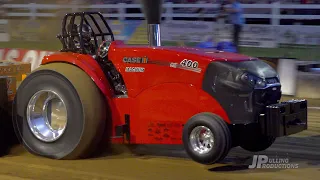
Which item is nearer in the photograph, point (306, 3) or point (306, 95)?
point (306, 95)

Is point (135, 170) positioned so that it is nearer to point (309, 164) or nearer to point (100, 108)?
point (100, 108)

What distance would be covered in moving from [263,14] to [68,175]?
10.9 metres

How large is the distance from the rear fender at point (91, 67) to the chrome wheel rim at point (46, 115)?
363 millimetres

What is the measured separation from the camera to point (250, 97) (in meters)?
5.05

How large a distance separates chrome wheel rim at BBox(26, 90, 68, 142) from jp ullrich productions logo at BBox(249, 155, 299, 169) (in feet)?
6.01

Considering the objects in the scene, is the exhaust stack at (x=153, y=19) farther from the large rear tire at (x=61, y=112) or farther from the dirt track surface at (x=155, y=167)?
the dirt track surface at (x=155, y=167)

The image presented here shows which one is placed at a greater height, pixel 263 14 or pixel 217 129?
pixel 263 14

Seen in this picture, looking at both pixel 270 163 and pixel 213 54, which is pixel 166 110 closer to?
pixel 213 54

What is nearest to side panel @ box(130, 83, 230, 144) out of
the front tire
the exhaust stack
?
the front tire

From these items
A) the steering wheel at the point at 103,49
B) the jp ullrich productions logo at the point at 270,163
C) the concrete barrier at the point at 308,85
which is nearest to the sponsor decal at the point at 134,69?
the steering wheel at the point at 103,49

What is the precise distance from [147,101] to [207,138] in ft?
2.27

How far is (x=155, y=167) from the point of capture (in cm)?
535

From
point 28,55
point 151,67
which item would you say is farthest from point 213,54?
point 28,55

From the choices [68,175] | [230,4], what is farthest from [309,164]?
[230,4]
